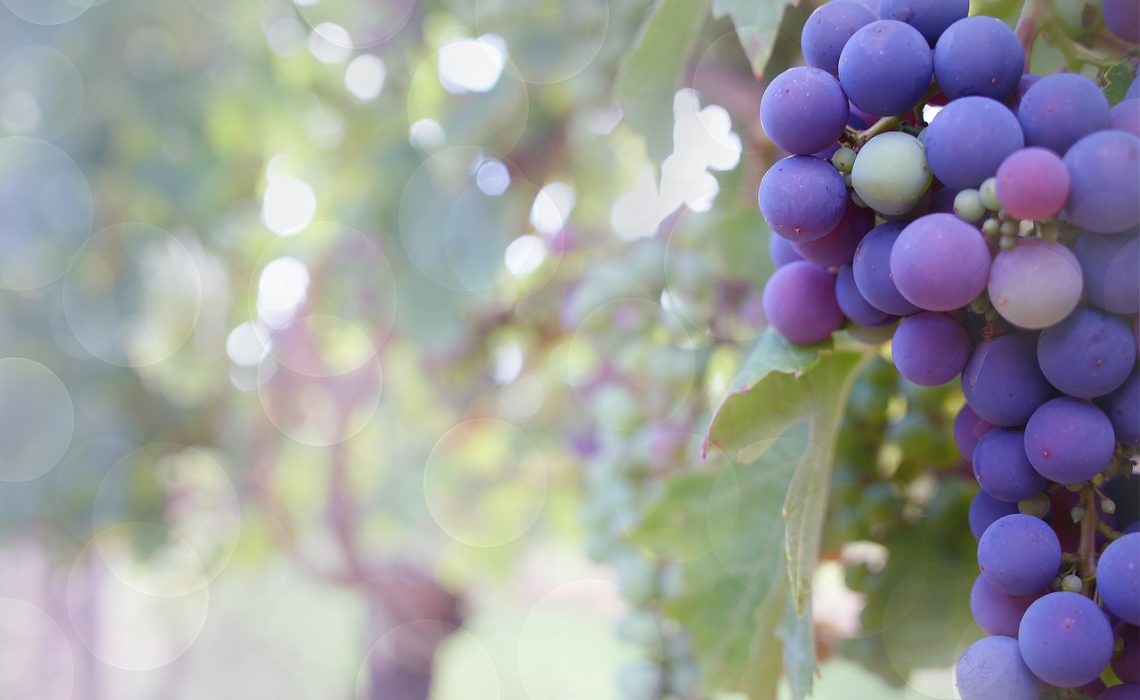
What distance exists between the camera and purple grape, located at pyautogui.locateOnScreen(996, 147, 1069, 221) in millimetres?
314

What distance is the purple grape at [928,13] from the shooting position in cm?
37

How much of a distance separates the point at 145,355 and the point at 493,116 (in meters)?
1.18

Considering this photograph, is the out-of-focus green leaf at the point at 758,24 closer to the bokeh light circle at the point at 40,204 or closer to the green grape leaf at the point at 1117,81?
the green grape leaf at the point at 1117,81

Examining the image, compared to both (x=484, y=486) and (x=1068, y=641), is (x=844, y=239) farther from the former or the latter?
(x=484, y=486)

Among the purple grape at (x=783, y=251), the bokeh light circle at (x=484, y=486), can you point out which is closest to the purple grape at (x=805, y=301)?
the purple grape at (x=783, y=251)

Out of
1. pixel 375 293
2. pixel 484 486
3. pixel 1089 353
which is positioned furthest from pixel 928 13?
pixel 484 486

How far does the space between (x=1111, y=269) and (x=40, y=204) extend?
1765 millimetres

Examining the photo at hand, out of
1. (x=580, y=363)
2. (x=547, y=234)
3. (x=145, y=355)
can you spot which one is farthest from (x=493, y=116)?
(x=145, y=355)

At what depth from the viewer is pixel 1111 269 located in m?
0.33

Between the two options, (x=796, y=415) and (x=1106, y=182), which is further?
(x=796, y=415)

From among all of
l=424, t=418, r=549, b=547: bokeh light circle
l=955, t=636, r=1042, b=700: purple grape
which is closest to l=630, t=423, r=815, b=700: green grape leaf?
l=955, t=636, r=1042, b=700: purple grape

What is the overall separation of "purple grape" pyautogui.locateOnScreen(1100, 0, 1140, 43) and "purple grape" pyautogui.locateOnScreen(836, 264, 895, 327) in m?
0.14

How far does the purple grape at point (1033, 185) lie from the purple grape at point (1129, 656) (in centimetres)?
16

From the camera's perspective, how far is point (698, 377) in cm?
84
